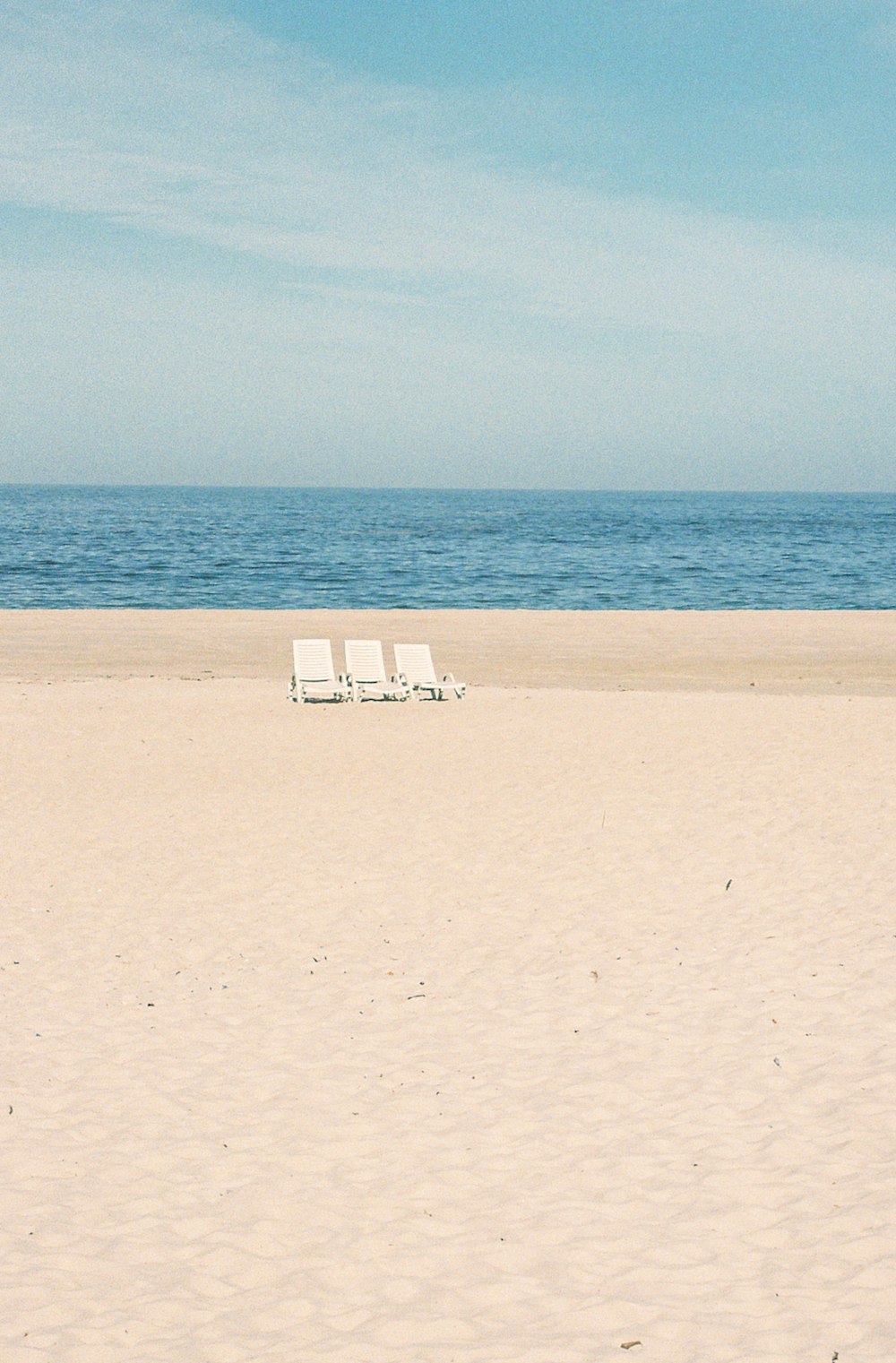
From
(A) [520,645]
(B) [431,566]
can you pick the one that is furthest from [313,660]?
(B) [431,566]

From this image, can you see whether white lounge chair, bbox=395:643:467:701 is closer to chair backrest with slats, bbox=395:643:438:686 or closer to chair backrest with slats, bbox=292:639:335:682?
chair backrest with slats, bbox=395:643:438:686

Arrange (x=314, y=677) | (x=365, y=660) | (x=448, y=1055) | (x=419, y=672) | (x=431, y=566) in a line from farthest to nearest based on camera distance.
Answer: (x=431, y=566), (x=365, y=660), (x=419, y=672), (x=314, y=677), (x=448, y=1055)

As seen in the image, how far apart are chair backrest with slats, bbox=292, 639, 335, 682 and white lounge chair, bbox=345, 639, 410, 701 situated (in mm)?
308

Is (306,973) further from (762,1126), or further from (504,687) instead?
(504,687)

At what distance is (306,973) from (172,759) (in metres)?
6.80

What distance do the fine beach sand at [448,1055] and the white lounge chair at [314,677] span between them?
3.40 m

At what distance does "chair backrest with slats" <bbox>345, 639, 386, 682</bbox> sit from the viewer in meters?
18.1

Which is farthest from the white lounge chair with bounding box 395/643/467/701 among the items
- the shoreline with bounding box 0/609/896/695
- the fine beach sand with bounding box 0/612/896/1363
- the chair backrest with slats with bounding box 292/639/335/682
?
the fine beach sand with bounding box 0/612/896/1363

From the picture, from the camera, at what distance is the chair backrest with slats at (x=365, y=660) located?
18109mm

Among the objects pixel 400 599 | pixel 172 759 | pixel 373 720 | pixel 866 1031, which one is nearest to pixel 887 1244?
pixel 866 1031

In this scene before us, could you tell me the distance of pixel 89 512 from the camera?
99.9 metres

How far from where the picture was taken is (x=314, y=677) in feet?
58.5

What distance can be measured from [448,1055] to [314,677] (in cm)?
1198

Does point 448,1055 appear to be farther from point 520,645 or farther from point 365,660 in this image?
point 520,645
